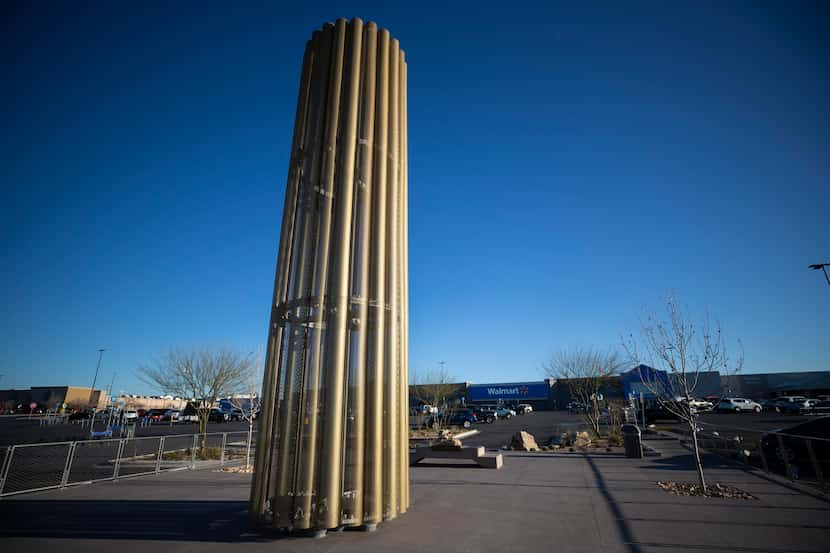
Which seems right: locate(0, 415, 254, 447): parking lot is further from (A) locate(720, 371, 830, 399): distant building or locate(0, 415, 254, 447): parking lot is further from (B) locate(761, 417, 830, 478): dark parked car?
(A) locate(720, 371, 830, 399): distant building

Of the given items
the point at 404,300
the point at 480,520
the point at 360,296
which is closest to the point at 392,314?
the point at 404,300

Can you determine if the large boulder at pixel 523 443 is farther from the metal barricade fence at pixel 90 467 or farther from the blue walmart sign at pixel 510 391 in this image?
the blue walmart sign at pixel 510 391

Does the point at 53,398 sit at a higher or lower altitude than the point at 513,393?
higher

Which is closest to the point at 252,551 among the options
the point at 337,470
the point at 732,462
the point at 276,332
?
the point at 337,470

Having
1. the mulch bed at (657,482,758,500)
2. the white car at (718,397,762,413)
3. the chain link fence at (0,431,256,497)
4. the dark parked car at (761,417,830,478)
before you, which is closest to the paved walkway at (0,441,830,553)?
the mulch bed at (657,482,758,500)

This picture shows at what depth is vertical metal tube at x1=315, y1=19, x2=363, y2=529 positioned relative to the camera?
4.94 m

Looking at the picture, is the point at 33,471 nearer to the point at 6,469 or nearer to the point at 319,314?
the point at 6,469

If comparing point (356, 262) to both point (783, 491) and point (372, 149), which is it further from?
point (783, 491)

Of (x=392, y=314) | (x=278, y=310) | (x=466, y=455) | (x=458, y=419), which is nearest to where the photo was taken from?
(x=278, y=310)

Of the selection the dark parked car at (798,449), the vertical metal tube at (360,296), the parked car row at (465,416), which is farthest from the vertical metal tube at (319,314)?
the parked car row at (465,416)

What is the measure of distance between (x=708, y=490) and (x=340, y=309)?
25.5ft

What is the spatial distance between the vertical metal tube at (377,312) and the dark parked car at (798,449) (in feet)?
27.6

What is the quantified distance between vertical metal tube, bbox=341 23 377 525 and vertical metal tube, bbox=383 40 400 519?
37 centimetres

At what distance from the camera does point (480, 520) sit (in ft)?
18.4
